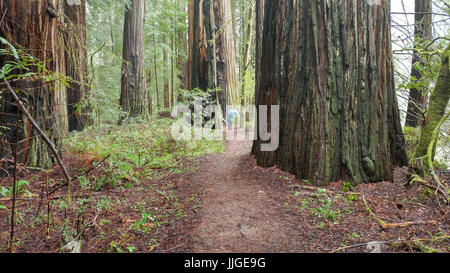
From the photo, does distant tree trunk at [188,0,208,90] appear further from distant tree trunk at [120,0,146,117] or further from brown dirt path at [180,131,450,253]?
brown dirt path at [180,131,450,253]

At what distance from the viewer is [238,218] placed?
2781 mm

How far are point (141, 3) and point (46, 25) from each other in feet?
23.0

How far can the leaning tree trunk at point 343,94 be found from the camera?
3537mm

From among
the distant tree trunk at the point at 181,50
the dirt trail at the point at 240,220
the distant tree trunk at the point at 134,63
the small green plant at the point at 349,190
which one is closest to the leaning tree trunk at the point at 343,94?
the small green plant at the point at 349,190

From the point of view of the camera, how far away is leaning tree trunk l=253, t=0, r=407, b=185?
3537 millimetres

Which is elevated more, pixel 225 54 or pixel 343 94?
pixel 225 54

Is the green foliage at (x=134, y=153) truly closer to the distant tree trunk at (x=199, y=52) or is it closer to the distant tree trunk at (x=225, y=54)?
the distant tree trunk at (x=199, y=52)

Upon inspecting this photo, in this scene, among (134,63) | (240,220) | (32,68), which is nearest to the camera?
(240,220)

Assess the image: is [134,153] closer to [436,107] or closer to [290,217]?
[290,217]

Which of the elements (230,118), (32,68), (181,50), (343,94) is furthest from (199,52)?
(181,50)

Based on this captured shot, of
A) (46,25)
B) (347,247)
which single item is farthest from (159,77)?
(347,247)

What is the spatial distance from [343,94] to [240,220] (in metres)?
2.20

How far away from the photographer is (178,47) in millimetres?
18344

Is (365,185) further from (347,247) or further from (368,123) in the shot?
(347,247)
